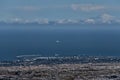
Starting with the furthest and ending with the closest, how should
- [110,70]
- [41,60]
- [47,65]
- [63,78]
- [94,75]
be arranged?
[41,60], [47,65], [110,70], [94,75], [63,78]

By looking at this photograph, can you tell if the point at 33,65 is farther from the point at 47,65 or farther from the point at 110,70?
the point at 110,70

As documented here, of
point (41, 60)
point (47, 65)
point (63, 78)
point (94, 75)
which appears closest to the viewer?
point (63, 78)

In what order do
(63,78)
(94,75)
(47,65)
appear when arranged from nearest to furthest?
(63,78)
(94,75)
(47,65)

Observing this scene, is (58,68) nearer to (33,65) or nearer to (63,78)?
(33,65)

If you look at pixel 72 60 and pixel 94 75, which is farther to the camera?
pixel 72 60

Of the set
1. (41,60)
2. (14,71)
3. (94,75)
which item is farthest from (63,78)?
(41,60)

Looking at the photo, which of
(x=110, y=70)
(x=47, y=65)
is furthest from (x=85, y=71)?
(x=47, y=65)

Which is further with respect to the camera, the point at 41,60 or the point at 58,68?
the point at 41,60

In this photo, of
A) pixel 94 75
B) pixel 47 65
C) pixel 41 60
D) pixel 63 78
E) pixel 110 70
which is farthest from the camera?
pixel 41 60

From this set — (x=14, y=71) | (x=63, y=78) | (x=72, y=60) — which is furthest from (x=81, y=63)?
(x=63, y=78)
